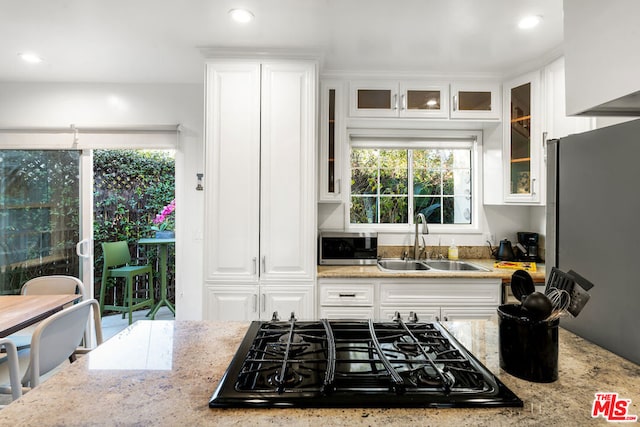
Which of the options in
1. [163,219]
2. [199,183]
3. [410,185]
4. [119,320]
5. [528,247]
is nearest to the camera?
[528,247]

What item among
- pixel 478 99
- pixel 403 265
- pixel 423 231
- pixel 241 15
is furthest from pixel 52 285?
pixel 478 99

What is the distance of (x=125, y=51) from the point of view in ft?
8.06

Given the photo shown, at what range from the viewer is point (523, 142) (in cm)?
261

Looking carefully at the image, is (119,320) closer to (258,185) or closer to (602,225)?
(258,185)

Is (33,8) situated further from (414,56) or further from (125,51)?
(414,56)

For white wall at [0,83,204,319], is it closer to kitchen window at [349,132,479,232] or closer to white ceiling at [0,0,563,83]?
white ceiling at [0,0,563,83]

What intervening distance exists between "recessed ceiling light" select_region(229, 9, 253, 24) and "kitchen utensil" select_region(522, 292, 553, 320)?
201 cm

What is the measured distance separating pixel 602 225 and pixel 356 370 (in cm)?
85

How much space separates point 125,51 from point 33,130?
4.48ft

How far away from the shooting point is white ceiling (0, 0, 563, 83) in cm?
190

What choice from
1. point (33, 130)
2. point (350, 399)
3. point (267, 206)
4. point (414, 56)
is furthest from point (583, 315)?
point (33, 130)

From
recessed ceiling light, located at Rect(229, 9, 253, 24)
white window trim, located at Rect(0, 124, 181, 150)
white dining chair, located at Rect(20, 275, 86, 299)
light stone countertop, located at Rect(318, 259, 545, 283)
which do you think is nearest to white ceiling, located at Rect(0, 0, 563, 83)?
recessed ceiling light, located at Rect(229, 9, 253, 24)

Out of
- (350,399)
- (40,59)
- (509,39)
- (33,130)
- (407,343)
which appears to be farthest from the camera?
(33,130)

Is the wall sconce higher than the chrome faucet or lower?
higher
